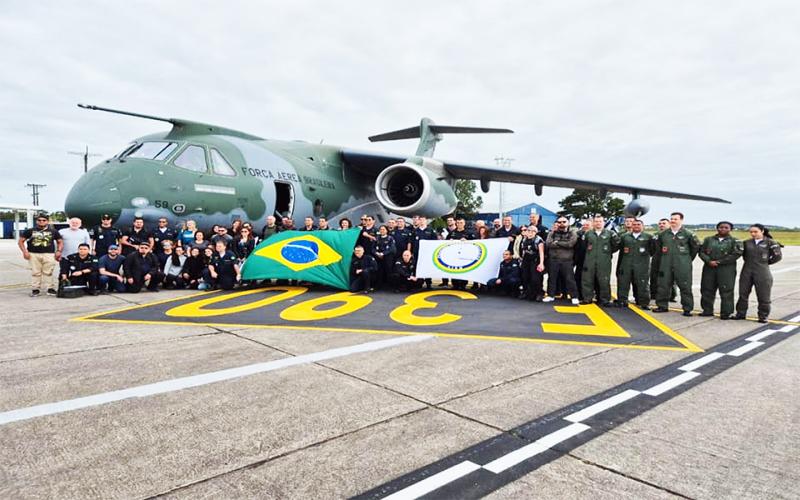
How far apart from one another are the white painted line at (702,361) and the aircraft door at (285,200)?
9403 millimetres

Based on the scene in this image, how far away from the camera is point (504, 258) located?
9164 mm

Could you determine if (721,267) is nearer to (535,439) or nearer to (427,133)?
(535,439)

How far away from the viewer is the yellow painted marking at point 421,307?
260 inches

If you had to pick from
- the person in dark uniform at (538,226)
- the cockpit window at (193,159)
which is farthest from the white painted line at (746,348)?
the cockpit window at (193,159)

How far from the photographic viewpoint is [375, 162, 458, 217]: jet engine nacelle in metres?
12.2

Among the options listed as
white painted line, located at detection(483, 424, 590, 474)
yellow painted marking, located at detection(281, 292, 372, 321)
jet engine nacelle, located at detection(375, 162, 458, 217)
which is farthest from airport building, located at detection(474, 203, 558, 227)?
white painted line, located at detection(483, 424, 590, 474)

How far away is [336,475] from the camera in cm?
251

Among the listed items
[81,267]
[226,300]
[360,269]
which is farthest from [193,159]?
[360,269]

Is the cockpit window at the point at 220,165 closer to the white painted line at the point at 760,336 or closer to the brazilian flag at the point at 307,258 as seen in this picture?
the brazilian flag at the point at 307,258

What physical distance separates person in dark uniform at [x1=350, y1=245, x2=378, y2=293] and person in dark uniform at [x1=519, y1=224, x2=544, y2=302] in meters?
2.90

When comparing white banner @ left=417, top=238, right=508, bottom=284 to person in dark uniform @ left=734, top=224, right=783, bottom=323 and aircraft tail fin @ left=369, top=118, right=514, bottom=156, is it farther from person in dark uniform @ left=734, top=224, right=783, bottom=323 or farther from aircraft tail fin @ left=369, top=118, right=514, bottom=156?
aircraft tail fin @ left=369, top=118, right=514, bottom=156

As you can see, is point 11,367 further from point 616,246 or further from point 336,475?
point 616,246

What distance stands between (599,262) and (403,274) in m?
3.62

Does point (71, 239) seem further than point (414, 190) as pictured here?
No
